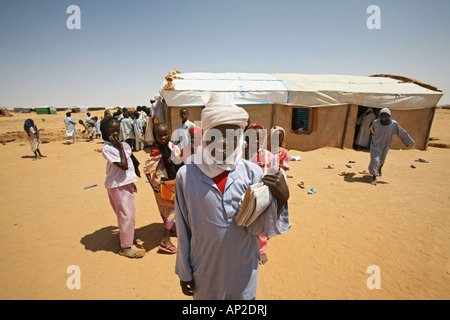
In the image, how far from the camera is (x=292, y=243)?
3689 millimetres

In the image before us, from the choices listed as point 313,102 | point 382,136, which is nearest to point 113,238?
point 382,136

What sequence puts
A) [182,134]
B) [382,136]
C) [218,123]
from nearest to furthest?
[218,123], [182,134], [382,136]

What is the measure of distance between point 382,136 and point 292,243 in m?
4.96

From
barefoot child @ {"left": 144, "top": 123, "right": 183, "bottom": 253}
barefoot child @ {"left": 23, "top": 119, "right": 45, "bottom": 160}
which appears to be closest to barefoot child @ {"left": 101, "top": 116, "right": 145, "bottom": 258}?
barefoot child @ {"left": 144, "top": 123, "right": 183, "bottom": 253}

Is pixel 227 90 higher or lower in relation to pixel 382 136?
higher

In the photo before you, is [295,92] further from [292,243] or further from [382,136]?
[292,243]

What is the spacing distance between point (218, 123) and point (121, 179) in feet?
7.35

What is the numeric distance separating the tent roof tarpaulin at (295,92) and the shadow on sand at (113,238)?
21.0 feet

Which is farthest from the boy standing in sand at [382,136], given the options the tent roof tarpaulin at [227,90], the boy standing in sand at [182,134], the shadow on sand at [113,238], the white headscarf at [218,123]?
the white headscarf at [218,123]

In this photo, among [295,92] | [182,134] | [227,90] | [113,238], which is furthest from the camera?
[295,92]

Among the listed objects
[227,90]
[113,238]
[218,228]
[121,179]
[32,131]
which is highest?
[227,90]

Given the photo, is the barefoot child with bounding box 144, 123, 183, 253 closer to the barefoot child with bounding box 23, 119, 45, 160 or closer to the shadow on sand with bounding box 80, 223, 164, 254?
the shadow on sand with bounding box 80, 223, 164, 254

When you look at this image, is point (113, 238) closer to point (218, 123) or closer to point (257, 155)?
point (257, 155)

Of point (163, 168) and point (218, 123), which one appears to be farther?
point (163, 168)
